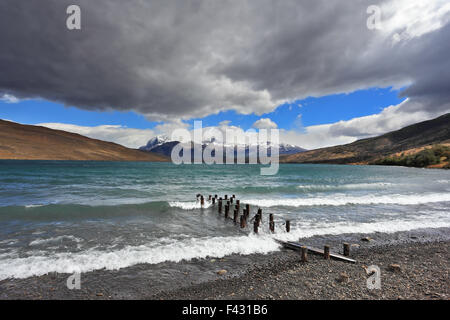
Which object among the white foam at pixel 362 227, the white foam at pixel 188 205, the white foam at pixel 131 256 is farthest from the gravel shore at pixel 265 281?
the white foam at pixel 188 205

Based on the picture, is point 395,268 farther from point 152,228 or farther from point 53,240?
point 53,240

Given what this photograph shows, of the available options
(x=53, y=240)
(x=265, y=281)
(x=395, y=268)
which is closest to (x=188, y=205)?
(x=53, y=240)

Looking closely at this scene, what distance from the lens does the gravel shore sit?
6.50 metres

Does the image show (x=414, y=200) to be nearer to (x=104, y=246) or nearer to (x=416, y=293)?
(x=416, y=293)

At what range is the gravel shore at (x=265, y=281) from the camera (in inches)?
256

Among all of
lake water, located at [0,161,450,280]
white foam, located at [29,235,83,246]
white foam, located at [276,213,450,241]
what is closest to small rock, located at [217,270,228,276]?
lake water, located at [0,161,450,280]

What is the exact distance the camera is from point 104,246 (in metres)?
10.5

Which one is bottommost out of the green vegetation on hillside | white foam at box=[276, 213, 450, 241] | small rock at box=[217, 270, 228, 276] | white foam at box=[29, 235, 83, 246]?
white foam at box=[276, 213, 450, 241]

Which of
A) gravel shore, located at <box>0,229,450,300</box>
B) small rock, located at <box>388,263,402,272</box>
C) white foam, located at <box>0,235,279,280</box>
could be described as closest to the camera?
gravel shore, located at <box>0,229,450,300</box>

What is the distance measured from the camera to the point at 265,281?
23.8 feet

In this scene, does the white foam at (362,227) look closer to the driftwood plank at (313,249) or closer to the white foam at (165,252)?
the white foam at (165,252)

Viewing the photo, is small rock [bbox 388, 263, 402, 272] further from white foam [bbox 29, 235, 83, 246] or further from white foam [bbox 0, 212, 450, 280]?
white foam [bbox 29, 235, 83, 246]
